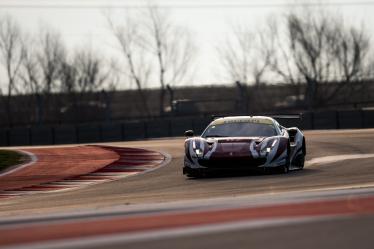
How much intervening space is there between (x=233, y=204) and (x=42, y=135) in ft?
87.1

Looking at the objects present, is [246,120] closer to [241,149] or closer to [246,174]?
[246,174]

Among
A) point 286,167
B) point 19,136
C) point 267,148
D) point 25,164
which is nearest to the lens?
point 267,148

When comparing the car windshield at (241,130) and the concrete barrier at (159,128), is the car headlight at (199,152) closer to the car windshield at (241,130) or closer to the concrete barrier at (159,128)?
the car windshield at (241,130)

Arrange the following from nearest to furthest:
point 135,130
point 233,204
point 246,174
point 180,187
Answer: point 233,204, point 180,187, point 246,174, point 135,130

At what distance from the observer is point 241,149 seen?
1357 centimetres

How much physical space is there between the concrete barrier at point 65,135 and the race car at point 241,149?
20.5m

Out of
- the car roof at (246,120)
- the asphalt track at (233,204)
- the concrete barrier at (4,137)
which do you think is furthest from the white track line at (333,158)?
the concrete barrier at (4,137)

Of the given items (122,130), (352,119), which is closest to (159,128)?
(122,130)

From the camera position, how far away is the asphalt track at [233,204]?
252 inches

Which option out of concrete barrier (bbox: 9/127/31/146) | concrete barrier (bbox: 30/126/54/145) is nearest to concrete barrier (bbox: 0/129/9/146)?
concrete barrier (bbox: 9/127/31/146)

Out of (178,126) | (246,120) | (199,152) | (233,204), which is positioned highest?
(246,120)

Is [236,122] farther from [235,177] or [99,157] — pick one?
[99,157]

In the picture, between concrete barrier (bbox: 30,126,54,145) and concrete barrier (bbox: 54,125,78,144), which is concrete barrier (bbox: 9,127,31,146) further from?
concrete barrier (bbox: 54,125,78,144)

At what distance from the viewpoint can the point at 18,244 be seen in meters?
6.55
